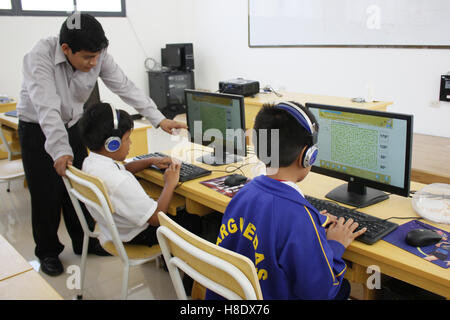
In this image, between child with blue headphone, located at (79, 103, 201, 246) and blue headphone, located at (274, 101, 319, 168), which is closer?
blue headphone, located at (274, 101, 319, 168)

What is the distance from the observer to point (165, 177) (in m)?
1.94

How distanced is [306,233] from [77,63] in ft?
4.89

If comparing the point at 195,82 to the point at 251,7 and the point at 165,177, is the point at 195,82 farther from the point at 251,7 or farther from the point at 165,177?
the point at 165,177

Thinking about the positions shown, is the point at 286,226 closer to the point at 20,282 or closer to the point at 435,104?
the point at 20,282

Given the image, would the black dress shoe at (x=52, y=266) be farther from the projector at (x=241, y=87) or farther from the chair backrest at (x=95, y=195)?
the projector at (x=241, y=87)

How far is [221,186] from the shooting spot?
1.83 metres

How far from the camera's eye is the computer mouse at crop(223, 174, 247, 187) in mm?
1818

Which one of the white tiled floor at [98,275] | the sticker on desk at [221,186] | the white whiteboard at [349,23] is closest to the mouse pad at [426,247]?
the sticker on desk at [221,186]

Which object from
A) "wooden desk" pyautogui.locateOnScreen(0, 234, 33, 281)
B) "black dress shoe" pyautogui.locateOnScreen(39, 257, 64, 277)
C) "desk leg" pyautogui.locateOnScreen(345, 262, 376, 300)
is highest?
"wooden desk" pyautogui.locateOnScreen(0, 234, 33, 281)

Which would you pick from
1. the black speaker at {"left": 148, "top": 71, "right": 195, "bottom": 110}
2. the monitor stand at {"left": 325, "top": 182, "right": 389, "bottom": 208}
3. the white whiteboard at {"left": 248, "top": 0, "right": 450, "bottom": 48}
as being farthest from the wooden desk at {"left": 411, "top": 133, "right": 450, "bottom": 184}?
the black speaker at {"left": 148, "top": 71, "right": 195, "bottom": 110}

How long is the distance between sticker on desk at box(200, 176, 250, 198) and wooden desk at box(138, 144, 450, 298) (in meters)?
0.03

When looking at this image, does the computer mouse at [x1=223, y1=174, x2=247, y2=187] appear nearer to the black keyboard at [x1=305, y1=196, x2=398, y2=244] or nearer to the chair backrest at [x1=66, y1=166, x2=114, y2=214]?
the black keyboard at [x1=305, y1=196, x2=398, y2=244]

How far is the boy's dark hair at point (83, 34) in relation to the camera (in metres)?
1.82

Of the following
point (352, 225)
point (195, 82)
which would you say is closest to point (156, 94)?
point (195, 82)
